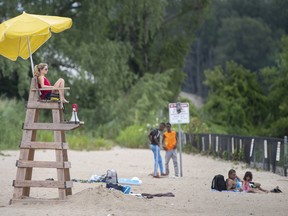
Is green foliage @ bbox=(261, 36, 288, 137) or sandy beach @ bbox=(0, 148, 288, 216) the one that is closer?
sandy beach @ bbox=(0, 148, 288, 216)

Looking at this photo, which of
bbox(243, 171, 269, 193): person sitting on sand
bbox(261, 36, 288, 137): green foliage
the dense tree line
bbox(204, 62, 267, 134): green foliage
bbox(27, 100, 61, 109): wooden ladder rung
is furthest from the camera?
bbox(204, 62, 267, 134): green foliage

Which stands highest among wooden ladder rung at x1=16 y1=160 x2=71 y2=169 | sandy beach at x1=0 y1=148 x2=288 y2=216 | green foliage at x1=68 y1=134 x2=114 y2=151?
wooden ladder rung at x1=16 y1=160 x2=71 y2=169

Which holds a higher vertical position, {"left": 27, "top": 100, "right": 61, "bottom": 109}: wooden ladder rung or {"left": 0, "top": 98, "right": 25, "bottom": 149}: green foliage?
{"left": 27, "top": 100, "right": 61, "bottom": 109}: wooden ladder rung

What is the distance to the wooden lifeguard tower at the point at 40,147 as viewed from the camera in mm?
18000

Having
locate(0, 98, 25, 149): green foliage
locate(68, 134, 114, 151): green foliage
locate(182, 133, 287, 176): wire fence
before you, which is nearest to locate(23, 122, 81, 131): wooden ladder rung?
locate(182, 133, 287, 176): wire fence

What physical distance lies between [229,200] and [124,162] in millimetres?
14254

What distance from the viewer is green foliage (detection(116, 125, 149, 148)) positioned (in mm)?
45406

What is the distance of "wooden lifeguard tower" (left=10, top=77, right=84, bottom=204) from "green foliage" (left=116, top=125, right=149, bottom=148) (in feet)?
87.7

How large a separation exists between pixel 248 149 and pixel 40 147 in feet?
48.1

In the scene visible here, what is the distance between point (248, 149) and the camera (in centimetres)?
3156

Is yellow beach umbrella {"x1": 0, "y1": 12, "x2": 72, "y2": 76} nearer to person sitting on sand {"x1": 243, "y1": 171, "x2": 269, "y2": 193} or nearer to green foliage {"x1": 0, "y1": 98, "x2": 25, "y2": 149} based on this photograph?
person sitting on sand {"x1": 243, "y1": 171, "x2": 269, "y2": 193}

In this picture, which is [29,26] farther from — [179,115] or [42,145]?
[179,115]

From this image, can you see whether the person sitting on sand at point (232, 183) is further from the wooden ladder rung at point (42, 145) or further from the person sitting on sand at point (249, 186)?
the wooden ladder rung at point (42, 145)

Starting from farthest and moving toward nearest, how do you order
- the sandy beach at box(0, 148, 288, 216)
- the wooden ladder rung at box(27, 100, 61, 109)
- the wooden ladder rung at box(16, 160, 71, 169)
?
the wooden ladder rung at box(27, 100, 61, 109)
the wooden ladder rung at box(16, 160, 71, 169)
the sandy beach at box(0, 148, 288, 216)
